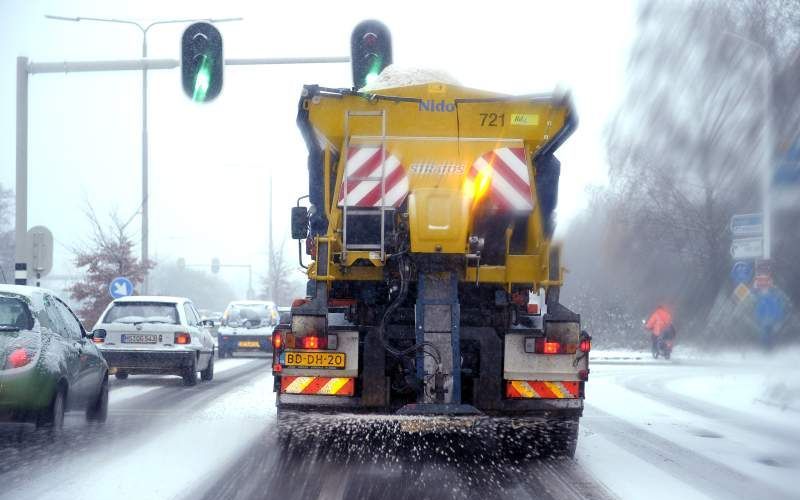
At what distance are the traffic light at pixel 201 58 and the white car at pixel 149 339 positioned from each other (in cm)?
554

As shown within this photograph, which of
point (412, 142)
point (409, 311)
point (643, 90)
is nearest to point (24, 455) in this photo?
point (409, 311)

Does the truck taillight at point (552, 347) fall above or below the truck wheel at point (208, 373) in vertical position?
above

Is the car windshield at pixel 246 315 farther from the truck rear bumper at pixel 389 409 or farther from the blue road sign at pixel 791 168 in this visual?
the truck rear bumper at pixel 389 409

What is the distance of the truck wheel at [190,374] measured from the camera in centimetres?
1730

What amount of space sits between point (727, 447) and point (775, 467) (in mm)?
1307

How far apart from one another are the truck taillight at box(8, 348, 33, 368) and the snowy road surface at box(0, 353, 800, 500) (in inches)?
29.4

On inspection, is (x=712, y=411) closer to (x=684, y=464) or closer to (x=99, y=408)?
(x=684, y=464)

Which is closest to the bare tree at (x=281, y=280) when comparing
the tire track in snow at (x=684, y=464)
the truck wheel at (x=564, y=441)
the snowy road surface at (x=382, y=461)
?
the snowy road surface at (x=382, y=461)

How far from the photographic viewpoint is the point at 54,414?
9.90 m

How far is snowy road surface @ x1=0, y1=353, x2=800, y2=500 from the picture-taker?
24.6ft

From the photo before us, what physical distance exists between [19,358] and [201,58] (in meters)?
4.68

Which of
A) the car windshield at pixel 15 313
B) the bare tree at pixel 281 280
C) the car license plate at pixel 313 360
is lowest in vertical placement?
the bare tree at pixel 281 280

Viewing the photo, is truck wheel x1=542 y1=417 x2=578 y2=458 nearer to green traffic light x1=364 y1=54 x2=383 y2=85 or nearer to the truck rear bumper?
the truck rear bumper

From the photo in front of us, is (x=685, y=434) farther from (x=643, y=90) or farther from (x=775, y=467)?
(x=643, y=90)
